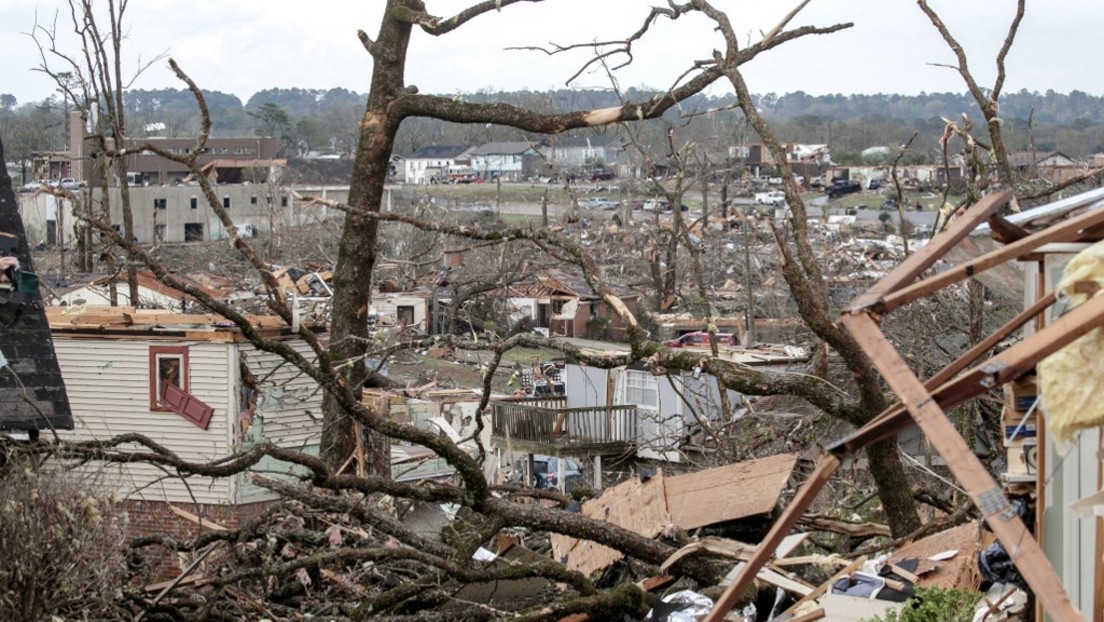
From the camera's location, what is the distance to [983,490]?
2.58m

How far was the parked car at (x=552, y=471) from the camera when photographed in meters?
22.6

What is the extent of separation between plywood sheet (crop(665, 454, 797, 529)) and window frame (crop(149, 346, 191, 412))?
878 cm

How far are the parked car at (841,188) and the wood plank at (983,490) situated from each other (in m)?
77.0

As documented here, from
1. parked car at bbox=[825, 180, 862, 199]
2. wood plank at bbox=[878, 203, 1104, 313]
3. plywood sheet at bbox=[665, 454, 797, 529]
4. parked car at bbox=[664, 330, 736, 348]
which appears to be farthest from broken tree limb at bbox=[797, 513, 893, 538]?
parked car at bbox=[825, 180, 862, 199]

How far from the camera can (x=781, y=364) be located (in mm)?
19766

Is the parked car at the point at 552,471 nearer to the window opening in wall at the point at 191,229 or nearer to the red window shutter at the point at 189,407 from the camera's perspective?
the red window shutter at the point at 189,407

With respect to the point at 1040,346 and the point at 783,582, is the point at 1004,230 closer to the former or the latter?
the point at 1040,346

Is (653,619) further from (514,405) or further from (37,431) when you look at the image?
(514,405)

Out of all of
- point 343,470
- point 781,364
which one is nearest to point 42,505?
point 343,470

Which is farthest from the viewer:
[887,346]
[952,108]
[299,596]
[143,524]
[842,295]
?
[952,108]

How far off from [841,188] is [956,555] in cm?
7517

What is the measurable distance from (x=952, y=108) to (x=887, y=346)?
640ft

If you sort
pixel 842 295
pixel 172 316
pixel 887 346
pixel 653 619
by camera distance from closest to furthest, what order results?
1. pixel 887 346
2. pixel 653 619
3. pixel 172 316
4. pixel 842 295

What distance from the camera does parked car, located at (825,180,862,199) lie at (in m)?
78.8
